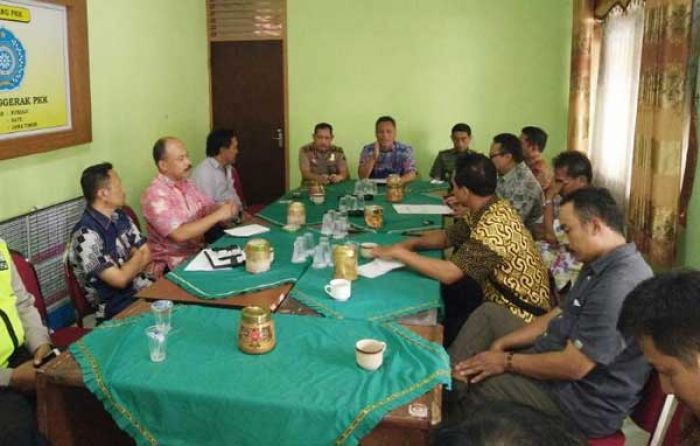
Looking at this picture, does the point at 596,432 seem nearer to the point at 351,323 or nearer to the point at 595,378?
the point at 595,378

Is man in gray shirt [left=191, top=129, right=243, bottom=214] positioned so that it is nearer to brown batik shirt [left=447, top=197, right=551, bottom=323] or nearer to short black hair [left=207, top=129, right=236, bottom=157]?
short black hair [left=207, top=129, right=236, bottom=157]

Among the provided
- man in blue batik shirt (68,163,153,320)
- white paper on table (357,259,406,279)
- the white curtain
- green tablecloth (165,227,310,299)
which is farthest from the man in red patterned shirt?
the white curtain

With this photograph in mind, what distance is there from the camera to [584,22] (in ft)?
15.7

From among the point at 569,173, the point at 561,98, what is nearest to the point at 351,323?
the point at 569,173

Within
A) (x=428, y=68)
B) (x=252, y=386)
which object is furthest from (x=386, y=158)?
(x=252, y=386)

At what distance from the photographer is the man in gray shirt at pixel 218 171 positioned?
155 inches

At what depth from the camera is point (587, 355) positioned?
1702mm

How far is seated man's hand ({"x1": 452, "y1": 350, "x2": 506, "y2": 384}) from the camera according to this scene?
1981 millimetres

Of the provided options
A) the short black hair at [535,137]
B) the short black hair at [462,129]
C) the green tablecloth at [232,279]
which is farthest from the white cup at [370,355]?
the short black hair at [462,129]

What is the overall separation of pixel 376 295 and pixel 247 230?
1116mm

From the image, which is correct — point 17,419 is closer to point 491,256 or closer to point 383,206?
point 491,256

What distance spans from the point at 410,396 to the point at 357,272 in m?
0.90

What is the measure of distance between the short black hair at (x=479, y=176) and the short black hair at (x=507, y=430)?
1769mm

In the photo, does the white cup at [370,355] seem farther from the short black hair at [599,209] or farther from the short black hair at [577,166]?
the short black hair at [577,166]
